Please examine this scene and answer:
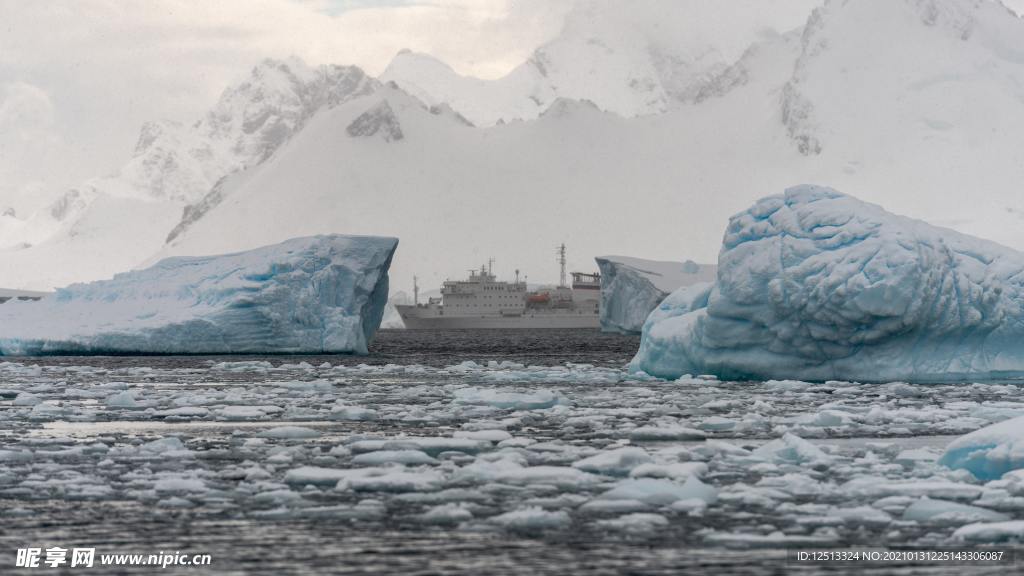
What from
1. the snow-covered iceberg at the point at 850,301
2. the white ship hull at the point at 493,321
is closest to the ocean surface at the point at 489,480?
the snow-covered iceberg at the point at 850,301

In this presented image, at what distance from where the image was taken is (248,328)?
118ft

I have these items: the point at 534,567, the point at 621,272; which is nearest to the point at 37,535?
the point at 534,567

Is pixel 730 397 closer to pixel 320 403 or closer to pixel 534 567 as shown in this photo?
pixel 320 403

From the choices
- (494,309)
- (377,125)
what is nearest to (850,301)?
(494,309)

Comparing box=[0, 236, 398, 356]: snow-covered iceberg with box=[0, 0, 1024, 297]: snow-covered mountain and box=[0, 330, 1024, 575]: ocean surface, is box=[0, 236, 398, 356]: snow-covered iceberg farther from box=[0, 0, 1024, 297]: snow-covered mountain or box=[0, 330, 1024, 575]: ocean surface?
box=[0, 0, 1024, 297]: snow-covered mountain

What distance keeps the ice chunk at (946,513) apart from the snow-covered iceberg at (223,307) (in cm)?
2630

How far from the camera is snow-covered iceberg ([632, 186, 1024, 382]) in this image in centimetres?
2289

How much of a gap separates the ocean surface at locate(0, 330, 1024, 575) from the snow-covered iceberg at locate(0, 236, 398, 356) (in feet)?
45.3

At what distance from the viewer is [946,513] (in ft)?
33.2

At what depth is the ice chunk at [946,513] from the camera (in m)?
10.0

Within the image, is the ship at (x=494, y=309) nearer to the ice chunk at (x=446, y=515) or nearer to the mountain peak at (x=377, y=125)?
the ice chunk at (x=446, y=515)

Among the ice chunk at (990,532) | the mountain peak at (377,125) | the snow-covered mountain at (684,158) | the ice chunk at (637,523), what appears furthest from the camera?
the mountain peak at (377,125)

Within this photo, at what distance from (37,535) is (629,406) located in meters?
11.0

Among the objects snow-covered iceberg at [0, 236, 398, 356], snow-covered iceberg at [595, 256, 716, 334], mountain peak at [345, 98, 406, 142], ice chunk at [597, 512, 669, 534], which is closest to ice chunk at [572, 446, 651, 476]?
ice chunk at [597, 512, 669, 534]
